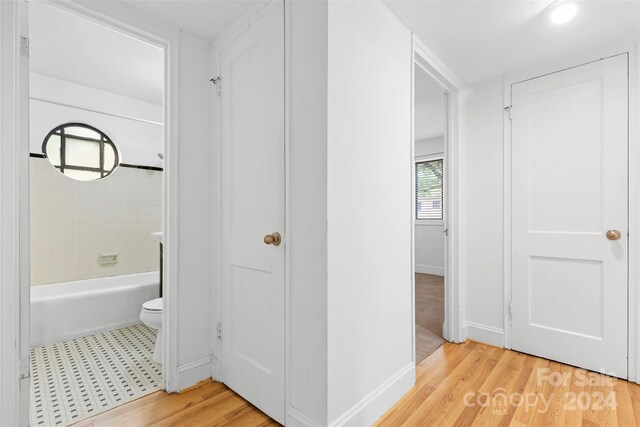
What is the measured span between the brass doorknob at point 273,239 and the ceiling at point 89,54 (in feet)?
5.54

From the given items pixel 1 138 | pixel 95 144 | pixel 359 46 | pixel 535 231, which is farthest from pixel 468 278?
pixel 95 144

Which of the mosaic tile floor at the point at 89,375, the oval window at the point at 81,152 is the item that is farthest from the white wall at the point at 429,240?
the oval window at the point at 81,152

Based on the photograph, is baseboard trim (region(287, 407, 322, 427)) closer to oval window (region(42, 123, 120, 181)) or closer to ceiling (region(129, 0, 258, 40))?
ceiling (region(129, 0, 258, 40))

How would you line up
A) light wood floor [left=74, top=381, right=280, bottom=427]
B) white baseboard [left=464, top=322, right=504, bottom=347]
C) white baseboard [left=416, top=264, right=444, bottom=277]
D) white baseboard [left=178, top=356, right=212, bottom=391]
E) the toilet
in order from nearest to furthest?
light wood floor [left=74, top=381, right=280, bottom=427]
white baseboard [left=178, top=356, right=212, bottom=391]
the toilet
white baseboard [left=464, top=322, right=504, bottom=347]
white baseboard [left=416, top=264, right=444, bottom=277]

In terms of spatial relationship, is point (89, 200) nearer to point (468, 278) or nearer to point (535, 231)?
point (468, 278)

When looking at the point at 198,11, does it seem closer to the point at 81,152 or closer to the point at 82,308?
the point at 81,152

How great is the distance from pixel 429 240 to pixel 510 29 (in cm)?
407

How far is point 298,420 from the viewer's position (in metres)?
1.43

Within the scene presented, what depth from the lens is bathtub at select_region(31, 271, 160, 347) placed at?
8.26 ft

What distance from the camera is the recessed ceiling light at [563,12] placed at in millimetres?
1630

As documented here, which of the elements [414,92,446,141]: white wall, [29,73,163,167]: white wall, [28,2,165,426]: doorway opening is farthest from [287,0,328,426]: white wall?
[29,73,163,167]: white wall

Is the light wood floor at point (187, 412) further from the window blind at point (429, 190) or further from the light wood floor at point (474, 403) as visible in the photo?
the window blind at point (429, 190)

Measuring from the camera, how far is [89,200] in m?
3.24

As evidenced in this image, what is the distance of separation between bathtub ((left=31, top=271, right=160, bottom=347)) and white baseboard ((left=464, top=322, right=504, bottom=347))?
300 centimetres
